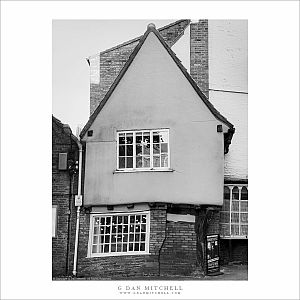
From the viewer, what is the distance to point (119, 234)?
15.3 feet

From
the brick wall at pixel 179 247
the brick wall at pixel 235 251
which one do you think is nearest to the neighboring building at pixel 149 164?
the brick wall at pixel 179 247

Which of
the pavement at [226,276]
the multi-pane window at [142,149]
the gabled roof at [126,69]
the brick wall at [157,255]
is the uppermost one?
the gabled roof at [126,69]

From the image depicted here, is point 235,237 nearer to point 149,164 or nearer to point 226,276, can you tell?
point 226,276

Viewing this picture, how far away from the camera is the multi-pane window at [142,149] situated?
4.66 metres

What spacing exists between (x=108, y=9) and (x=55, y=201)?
1321mm

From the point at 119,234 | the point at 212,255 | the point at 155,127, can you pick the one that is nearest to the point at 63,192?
the point at 119,234

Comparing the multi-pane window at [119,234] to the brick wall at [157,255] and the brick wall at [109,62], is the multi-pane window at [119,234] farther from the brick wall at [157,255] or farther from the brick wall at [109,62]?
the brick wall at [109,62]

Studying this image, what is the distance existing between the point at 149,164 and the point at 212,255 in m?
0.73

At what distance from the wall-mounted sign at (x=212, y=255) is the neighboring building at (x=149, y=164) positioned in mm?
53

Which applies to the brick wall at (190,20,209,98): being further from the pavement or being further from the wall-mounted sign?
the pavement

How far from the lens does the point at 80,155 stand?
15.4ft

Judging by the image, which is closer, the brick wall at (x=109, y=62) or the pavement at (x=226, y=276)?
the pavement at (x=226, y=276)
